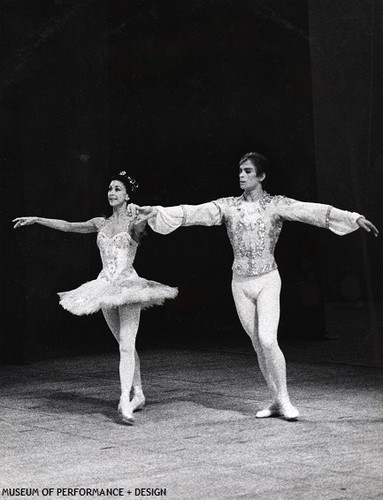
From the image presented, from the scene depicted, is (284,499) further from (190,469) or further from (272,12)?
(272,12)

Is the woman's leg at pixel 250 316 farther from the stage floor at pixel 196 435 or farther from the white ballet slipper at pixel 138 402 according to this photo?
the white ballet slipper at pixel 138 402

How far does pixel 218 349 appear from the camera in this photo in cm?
972

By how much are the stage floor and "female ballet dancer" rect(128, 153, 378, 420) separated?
338 millimetres

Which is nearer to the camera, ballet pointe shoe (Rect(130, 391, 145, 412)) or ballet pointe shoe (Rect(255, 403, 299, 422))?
ballet pointe shoe (Rect(255, 403, 299, 422))

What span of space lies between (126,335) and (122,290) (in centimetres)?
27

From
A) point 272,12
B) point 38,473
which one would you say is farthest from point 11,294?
point 38,473

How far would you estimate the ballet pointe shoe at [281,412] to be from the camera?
234 inches

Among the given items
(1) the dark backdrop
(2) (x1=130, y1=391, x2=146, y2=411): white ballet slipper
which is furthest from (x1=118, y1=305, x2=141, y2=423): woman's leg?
(1) the dark backdrop

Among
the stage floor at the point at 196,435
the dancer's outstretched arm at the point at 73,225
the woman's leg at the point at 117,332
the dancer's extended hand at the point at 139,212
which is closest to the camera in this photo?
the stage floor at the point at 196,435

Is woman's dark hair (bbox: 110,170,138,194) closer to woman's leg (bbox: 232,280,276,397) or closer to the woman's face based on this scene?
the woman's face

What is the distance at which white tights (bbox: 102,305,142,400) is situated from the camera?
6.15m

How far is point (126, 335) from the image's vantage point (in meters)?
6.21

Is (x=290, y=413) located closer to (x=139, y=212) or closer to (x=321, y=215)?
(x=321, y=215)

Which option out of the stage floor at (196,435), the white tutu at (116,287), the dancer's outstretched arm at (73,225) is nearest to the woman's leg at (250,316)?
the stage floor at (196,435)
